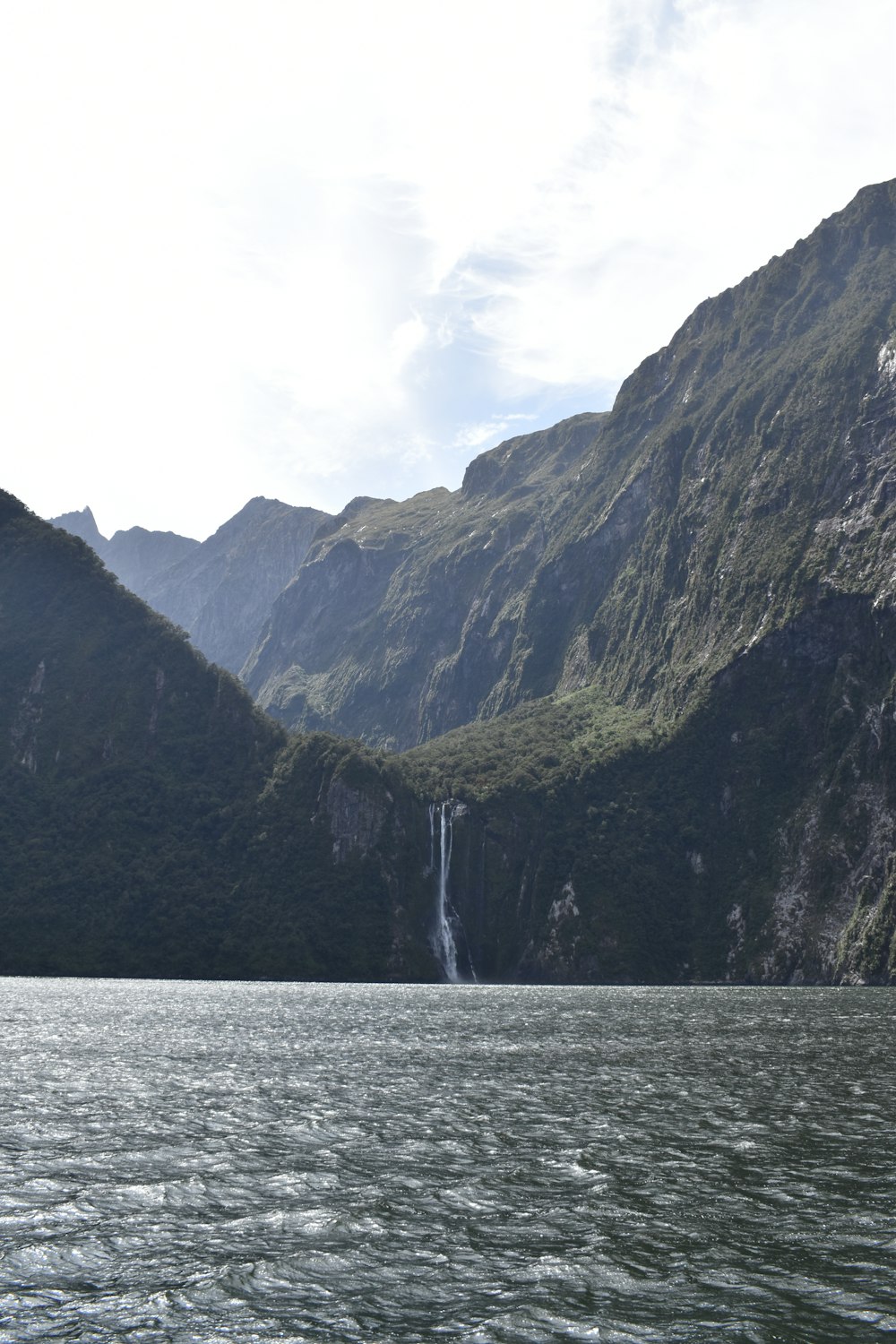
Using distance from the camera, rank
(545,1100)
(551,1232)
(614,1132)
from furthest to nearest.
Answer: (545,1100) < (614,1132) < (551,1232)

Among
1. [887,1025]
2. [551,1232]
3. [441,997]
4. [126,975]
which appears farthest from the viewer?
[126,975]

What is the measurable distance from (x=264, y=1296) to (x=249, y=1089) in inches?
1302

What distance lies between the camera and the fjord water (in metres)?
25.4

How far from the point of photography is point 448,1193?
36531 mm

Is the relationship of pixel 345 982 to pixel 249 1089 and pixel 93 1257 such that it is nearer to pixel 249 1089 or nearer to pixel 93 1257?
pixel 249 1089

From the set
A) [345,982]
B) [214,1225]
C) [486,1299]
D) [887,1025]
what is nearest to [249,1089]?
[214,1225]

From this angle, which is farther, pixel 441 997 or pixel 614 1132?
pixel 441 997

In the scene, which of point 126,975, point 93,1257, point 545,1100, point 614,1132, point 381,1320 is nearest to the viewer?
point 381,1320

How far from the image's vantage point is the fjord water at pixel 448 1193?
2542cm

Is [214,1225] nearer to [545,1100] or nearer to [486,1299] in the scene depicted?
[486,1299]

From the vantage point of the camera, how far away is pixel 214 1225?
32.5 metres

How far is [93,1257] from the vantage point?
96.9 feet

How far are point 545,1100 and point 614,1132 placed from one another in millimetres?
9145

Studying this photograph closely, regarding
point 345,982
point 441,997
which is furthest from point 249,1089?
A: point 345,982
